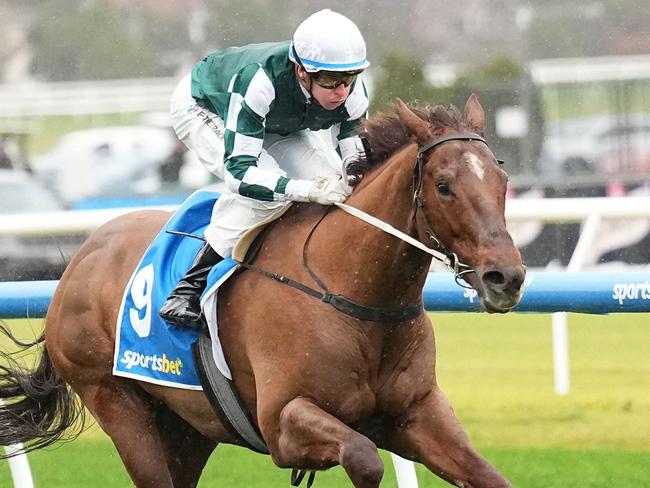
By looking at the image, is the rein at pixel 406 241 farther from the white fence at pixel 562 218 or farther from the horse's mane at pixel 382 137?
the white fence at pixel 562 218

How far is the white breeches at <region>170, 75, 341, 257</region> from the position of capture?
397 cm

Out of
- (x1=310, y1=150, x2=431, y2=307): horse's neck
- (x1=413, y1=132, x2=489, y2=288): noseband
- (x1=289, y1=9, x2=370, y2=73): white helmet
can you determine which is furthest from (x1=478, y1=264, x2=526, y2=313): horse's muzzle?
(x1=289, y1=9, x2=370, y2=73): white helmet

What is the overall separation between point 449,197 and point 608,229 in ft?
29.6

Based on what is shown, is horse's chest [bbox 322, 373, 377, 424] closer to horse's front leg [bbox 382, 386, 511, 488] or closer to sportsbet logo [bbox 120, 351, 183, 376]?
horse's front leg [bbox 382, 386, 511, 488]

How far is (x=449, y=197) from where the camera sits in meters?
3.35

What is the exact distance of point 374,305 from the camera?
364 cm

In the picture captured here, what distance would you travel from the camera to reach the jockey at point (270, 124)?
3721 millimetres

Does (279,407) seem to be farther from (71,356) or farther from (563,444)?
(563,444)

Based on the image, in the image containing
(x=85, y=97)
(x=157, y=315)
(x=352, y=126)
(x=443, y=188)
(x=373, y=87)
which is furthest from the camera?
(x=85, y=97)

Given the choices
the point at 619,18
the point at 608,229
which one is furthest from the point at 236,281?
the point at 619,18

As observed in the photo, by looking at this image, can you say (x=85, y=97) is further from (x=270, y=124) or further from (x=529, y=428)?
(x=270, y=124)

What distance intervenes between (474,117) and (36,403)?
2079 mm

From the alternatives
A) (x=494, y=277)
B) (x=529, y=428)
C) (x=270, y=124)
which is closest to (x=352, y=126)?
(x=270, y=124)

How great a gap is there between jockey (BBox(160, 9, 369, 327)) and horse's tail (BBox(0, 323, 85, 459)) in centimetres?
92
